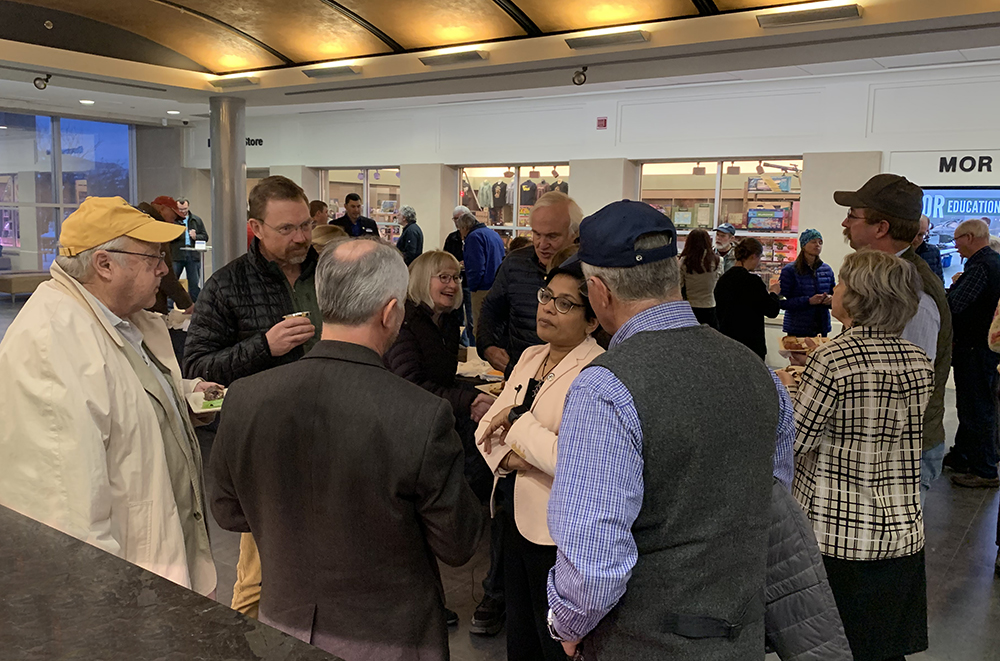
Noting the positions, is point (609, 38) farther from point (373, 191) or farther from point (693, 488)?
point (373, 191)

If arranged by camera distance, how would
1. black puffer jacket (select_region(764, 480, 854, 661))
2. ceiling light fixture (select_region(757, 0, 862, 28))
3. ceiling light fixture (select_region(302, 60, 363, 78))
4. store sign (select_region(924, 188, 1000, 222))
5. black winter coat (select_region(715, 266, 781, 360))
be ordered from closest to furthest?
black puffer jacket (select_region(764, 480, 854, 661)), ceiling light fixture (select_region(757, 0, 862, 28)), ceiling light fixture (select_region(302, 60, 363, 78)), black winter coat (select_region(715, 266, 781, 360)), store sign (select_region(924, 188, 1000, 222))

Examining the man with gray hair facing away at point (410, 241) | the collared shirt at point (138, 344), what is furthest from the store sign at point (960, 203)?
the collared shirt at point (138, 344)

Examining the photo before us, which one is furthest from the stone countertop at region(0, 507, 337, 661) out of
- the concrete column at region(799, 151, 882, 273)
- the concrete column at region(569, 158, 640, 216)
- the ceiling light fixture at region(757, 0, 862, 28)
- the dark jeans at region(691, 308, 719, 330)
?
the concrete column at region(569, 158, 640, 216)

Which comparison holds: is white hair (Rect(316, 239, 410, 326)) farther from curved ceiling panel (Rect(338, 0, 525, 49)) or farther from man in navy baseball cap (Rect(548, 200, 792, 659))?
curved ceiling panel (Rect(338, 0, 525, 49))

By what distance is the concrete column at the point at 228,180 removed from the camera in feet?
24.5

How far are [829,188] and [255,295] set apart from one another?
9.36m

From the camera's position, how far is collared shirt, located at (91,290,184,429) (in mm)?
2082

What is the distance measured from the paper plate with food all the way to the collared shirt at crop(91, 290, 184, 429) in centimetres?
→ 34

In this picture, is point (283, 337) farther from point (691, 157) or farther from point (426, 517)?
point (691, 157)

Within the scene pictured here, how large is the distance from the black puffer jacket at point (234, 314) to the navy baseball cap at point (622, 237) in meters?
1.60

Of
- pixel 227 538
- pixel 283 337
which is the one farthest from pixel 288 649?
pixel 227 538

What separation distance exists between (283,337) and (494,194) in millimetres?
11735

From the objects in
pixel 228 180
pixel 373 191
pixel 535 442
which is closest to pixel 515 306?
pixel 535 442

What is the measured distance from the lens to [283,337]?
2715mm
